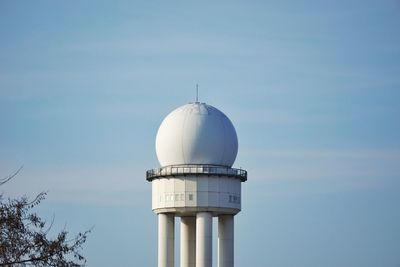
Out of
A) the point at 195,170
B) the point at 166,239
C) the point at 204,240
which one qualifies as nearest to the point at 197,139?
the point at 195,170

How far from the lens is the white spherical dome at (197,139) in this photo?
9806cm

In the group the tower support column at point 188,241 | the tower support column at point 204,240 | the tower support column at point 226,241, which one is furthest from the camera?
the tower support column at point 188,241

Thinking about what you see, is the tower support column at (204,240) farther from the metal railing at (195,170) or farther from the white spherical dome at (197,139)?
the white spherical dome at (197,139)

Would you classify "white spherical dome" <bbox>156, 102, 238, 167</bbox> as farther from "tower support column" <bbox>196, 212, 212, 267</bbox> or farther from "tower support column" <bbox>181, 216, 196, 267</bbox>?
"tower support column" <bbox>181, 216, 196, 267</bbox>

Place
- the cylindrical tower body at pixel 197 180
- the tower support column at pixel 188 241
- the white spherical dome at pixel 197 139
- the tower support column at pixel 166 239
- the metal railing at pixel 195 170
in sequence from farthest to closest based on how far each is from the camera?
→ the tower support column at pixel 188 241 < the tower support column at pixel 166 239 < the metal railing at pixel 195 170 < the cylindrical tower body at pixel 197 180 < the white spherical dome at pixel 197 139

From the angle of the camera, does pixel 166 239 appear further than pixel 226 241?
No

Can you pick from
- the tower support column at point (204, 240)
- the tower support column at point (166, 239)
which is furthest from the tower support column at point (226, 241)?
the tower support column at point (166, 239)

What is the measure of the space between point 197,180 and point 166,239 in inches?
274

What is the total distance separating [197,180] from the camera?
9869 cm

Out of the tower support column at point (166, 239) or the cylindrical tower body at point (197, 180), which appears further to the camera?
the tower support column at point (166, 239)

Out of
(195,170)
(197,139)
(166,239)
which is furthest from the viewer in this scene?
(166,239)

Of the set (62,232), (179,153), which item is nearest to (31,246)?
(62,232)

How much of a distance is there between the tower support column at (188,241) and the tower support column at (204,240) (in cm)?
303

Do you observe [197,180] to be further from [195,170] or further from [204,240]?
[204,240]
